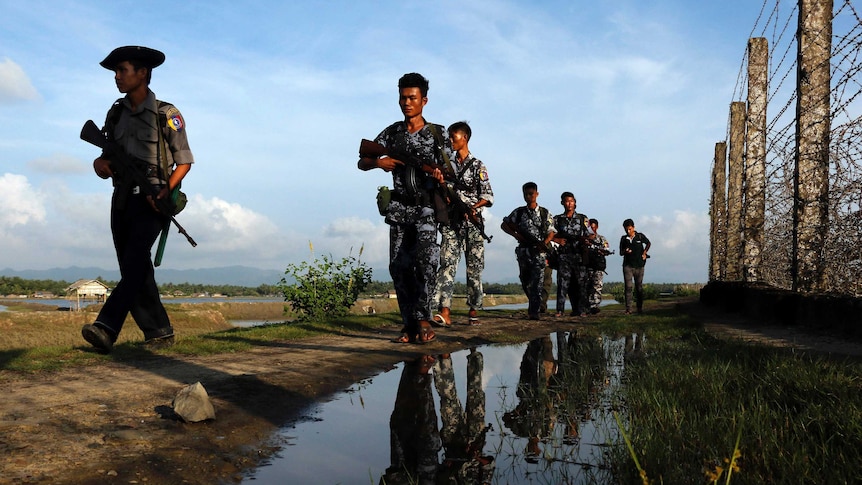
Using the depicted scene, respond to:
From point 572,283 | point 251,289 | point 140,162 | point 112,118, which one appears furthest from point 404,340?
point 251,289

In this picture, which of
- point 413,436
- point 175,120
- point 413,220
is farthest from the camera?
point 413,220

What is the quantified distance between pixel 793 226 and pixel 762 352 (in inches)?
135

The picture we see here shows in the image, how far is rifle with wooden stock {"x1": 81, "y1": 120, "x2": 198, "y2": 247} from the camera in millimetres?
5410

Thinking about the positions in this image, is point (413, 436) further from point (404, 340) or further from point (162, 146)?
point (404, 340)

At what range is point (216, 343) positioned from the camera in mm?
6371

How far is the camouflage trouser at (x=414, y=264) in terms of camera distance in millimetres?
6637

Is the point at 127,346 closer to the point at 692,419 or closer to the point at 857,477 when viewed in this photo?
the point at 692,419

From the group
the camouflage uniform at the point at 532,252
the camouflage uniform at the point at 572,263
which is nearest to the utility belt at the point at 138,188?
the camouflage uniform at the point at 532,252

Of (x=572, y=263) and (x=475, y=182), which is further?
(x=572, y=263)

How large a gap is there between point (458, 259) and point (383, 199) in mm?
3185

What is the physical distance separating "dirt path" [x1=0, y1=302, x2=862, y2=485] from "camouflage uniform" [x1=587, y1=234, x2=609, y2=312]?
7.71m

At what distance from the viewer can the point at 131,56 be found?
5.48 meters

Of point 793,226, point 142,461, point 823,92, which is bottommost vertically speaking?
point 142,461

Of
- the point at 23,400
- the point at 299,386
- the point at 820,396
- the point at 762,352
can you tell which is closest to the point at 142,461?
the point at 23,400
